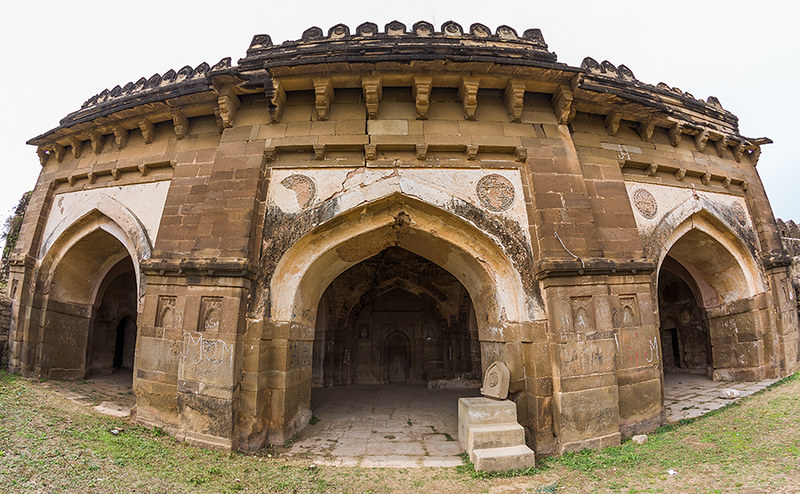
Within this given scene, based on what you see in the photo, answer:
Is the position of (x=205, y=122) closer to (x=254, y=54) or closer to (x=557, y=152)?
(x=254, y=54)

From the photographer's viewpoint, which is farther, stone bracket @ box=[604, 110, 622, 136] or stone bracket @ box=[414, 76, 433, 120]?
stone bracket @ box=[604, 110, 622, 136]

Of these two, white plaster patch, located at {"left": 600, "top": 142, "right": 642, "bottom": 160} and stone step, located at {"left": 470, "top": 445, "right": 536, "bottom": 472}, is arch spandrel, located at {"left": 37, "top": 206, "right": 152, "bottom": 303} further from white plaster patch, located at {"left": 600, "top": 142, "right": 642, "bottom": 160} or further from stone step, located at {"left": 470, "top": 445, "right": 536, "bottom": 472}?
white plaster patch, located at {"left": 600, "top": 142, "right": 642, "bottom": 160}

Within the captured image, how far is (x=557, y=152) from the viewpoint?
A: 5.45 meters

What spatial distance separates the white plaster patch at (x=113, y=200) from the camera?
593 centimetres

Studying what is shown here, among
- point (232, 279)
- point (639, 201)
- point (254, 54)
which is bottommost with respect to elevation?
point (232, 279)

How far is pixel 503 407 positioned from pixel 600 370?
4.29 feet

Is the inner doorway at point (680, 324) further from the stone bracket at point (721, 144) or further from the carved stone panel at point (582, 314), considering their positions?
the carved stone panel at point (582, 314)

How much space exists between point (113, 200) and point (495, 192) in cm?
640

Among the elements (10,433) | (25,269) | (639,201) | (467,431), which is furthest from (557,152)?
A: (25,269)

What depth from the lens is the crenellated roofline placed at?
17.1 ft

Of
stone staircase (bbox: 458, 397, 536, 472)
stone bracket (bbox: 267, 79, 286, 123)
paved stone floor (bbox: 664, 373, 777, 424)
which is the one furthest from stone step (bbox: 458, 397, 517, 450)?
stone bracket (bbox: 267, 79, 286, 123)

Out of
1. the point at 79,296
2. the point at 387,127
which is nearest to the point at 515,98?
the point at 387,127

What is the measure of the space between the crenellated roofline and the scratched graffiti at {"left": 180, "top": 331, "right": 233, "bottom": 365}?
322 cm

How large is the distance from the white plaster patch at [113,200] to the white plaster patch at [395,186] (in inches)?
83.3
